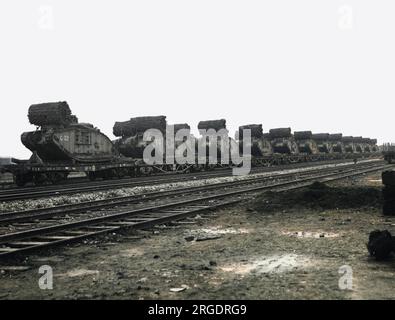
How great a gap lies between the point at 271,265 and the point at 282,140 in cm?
3630

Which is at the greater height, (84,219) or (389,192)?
(389,192)

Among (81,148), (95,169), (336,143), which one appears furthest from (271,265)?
(336,143)

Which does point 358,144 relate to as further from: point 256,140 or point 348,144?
point 256,140

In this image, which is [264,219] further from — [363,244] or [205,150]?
[205,150]

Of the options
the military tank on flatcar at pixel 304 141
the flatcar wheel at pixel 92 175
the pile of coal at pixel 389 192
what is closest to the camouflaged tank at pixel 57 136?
the flatcar wheel at pixel 92 175

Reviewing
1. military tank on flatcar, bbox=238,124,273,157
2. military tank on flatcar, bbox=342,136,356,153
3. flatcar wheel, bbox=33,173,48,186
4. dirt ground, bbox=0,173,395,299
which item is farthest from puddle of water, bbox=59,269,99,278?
military tank on flatcar, bbox=342,136,356,153

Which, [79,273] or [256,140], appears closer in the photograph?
[79,273]

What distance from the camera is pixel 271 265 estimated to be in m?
5.19

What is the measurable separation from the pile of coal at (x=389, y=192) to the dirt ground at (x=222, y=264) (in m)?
0.31

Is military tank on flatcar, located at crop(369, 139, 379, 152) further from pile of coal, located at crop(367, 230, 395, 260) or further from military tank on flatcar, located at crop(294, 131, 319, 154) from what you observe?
pile of coal, located at crop(367, 230, 395, 260)

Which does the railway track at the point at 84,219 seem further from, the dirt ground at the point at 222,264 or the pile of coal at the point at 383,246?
the pile of coal at the point at 383,246

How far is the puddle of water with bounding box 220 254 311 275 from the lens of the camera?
4965 mm
